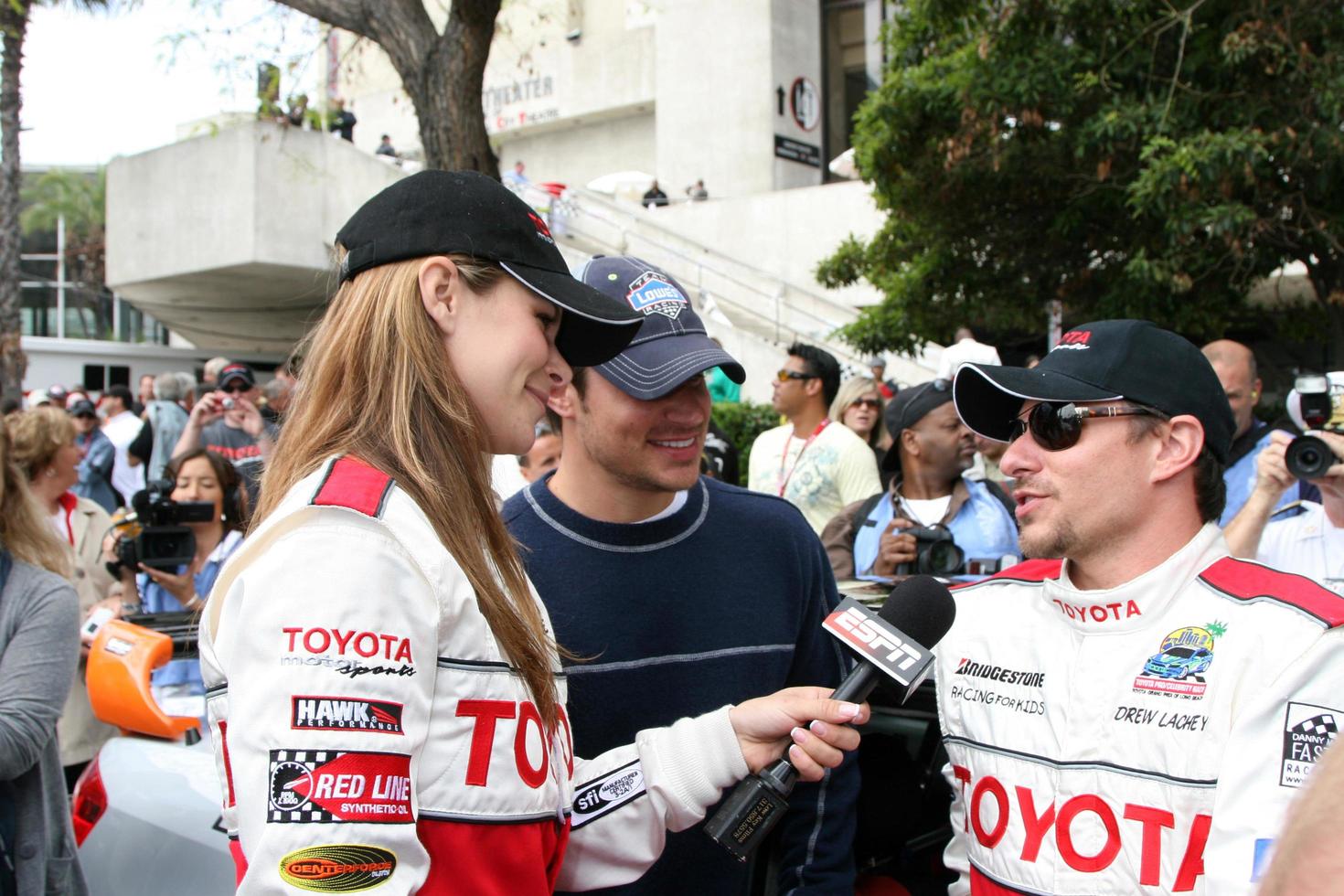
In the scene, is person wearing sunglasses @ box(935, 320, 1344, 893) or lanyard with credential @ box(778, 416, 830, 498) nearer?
person wearing sunglasses @ box(935, 320, 1344, 893)

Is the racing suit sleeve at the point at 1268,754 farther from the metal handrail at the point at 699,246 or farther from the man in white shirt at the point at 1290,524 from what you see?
the metal handrail at the point at 699,246

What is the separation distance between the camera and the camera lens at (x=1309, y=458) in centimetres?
345

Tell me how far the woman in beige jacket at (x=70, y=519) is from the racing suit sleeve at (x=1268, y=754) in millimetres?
3994

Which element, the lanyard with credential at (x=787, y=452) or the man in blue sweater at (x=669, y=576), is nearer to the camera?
the man in blue sweater at (x=669, y=576)

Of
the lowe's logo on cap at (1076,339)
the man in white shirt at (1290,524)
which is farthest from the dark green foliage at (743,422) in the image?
the lowe's logo on cap at (1076,339)

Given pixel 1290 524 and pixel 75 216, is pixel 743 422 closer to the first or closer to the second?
pixel 1290 524

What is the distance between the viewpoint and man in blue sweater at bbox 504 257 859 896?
93.3 inches

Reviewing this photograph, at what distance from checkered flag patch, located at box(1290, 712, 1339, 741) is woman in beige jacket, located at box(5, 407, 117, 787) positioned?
4089mm

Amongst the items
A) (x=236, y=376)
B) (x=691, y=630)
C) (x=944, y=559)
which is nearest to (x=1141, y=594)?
(x=691, y=630)

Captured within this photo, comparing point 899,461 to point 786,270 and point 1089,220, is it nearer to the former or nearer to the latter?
point 1089,220

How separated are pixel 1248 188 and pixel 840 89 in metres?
21.4

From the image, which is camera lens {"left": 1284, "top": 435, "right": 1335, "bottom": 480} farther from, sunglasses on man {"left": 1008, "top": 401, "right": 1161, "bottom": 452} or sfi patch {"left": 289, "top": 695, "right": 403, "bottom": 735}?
sfi patch {"left": 289, "top": 695, "right": 403, "bottom": 735}

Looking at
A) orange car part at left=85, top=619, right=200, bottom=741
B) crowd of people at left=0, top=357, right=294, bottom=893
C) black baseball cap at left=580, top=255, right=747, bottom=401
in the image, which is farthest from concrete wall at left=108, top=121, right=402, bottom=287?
black baseball cap at left=580, top=255, right=747, bottom=401

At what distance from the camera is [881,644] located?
6.25 feet
